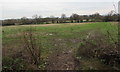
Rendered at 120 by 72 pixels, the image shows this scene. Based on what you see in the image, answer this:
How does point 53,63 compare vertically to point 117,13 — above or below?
below

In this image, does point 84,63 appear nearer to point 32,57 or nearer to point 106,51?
point 106,51

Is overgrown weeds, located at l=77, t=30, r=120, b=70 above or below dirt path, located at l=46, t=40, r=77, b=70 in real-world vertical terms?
above

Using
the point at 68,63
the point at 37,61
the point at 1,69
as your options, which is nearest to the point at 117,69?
the point at 68,63

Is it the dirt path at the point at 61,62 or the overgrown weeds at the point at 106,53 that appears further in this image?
the dirt path at the point at 61,62

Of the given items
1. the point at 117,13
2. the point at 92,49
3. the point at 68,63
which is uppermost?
the point at 117,13

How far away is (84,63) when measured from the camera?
5.21 m

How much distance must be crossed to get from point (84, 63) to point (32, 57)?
196 cm

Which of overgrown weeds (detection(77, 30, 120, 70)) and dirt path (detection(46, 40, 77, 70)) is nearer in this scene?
overgrown weeds (detection(77, 30, 120, 70))

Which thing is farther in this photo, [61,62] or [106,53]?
[61,62]

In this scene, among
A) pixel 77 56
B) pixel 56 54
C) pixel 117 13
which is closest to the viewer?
pixel 117 13

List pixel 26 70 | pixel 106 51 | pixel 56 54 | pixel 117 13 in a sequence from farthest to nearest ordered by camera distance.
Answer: pixel 56 54, pixel 106 51, pixel 26 70, pixel 117 13

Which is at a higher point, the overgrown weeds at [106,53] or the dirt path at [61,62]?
the overgrown weeds at [106,53]

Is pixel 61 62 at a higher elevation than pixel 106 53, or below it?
below

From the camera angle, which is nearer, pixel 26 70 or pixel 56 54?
pixel 26 70
